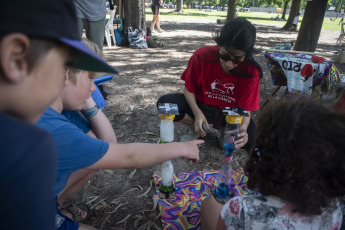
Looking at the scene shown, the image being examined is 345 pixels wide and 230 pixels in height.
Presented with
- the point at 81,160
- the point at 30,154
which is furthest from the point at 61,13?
the point at 81,160

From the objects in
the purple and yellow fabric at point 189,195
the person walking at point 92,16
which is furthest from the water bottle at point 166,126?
the person walking at point 92,16

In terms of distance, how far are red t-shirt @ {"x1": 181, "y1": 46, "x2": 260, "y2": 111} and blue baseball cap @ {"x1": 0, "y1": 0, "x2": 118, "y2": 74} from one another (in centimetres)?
225

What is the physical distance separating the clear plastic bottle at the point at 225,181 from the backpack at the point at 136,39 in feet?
23.6

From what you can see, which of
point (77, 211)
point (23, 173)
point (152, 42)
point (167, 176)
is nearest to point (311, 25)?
point (152, 42)

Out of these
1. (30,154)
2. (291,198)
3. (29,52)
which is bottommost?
(291,198)

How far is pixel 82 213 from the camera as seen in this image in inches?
82.0

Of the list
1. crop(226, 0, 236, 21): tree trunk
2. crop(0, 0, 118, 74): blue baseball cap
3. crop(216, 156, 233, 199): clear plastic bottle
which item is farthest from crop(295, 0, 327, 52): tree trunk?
crop(226, 0, 236, 21): tree trunk

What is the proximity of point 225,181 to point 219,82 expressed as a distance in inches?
44.4

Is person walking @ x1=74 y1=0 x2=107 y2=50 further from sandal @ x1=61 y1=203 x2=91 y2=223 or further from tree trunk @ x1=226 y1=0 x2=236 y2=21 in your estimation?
tree trunk @ x1=226 y1=0 x2=236 y2=21

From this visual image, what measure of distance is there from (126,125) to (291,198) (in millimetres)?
2744

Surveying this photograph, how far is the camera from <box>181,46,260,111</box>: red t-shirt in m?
2.76

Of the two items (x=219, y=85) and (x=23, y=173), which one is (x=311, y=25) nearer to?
(x=219, y=85)

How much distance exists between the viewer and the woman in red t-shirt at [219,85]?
2.44m

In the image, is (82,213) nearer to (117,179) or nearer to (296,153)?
(117,179)
